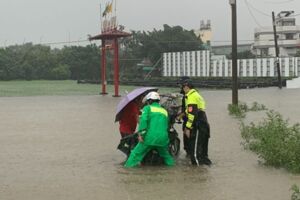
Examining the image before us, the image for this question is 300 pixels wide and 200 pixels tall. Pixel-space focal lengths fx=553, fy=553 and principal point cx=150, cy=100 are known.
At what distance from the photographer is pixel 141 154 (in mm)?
9344

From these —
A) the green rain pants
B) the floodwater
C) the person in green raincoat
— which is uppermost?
the person in green raincoat

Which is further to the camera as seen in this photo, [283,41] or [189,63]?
[283,41]

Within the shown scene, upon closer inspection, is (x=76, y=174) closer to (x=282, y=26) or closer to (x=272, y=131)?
(x=272, y=131)

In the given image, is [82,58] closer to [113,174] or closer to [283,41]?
[283,41]

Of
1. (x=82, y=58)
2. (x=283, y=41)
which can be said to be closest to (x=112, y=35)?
(x=82, y=58)

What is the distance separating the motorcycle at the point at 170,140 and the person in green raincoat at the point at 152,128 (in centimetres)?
29

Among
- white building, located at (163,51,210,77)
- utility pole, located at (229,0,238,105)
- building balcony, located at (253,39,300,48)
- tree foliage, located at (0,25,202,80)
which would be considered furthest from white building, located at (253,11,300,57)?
utility pole, located at (229,0,238,105)

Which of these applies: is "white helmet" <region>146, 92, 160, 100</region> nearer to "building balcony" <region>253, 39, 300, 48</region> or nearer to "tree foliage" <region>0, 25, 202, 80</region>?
"tree foliage" <region>0, 25, 202, 80</region>

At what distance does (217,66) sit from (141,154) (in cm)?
5336

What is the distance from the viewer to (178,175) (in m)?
8.70

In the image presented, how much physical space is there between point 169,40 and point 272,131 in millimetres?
75721

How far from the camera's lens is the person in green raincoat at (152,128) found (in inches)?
358

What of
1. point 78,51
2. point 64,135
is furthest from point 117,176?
point 78,51

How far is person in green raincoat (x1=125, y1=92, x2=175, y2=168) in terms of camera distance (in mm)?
9094
